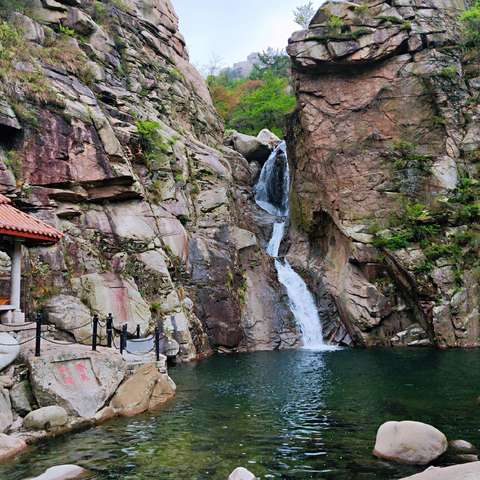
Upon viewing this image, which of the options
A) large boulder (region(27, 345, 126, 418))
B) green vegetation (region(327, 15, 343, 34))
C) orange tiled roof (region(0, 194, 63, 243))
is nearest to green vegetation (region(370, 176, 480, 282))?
green vegetation (region(327, 15, 343, 34))

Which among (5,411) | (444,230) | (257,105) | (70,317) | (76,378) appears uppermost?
(257,105)

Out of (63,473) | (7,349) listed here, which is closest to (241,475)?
(63,473)

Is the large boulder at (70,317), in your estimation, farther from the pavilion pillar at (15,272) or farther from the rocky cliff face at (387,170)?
the rocky cliff face at (387,170)

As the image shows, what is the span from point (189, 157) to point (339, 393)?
910 inches

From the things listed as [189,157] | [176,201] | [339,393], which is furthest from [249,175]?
[339,393]

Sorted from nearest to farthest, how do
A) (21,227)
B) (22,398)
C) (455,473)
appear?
(455,473), (22,398), (21,227)

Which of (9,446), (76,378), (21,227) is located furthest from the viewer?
(21,227)

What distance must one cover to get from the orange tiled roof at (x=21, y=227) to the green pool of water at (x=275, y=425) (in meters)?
6.67

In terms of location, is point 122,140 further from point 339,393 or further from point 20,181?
point 339,393

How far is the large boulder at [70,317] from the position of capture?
73.5 feet

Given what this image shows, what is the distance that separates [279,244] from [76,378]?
2780cm

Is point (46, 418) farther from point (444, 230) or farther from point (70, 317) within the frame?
point (444, 230)

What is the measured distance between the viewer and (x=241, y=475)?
9.10 metres

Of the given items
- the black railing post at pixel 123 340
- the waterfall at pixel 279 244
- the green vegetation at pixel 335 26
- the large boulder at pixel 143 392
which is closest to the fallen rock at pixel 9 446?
the large boulder at pixel 143 392
